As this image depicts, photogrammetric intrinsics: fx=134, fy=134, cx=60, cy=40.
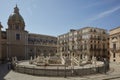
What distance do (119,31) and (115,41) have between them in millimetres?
3334

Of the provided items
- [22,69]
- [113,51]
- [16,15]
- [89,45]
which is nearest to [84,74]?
[22,69]

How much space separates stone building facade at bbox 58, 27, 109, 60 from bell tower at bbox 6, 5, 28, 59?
17.6 metres

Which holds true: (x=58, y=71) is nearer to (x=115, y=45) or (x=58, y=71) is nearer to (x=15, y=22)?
(x=115, y=45)

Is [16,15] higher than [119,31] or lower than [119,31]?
higher

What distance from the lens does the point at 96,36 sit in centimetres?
5009

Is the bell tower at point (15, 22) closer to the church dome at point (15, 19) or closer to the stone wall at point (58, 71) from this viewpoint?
the church dome at point (15, 19)

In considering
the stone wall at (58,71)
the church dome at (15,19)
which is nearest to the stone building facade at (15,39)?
the church dome at (15,19)

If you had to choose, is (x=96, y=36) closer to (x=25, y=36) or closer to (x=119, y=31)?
(x=119, y=31)

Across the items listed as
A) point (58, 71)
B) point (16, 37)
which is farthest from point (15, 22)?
point (58, 71)

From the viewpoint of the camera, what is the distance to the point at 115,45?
41.9 meters

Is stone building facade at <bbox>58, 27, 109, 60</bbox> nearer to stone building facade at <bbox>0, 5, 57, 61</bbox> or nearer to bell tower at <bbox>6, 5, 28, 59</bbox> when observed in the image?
stone building facade at <bbox>0, 5, 57, 61</bbox>

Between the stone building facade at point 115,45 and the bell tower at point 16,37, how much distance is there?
30341mm

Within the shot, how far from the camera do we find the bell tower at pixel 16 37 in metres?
47.1

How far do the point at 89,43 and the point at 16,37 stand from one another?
2651cm
